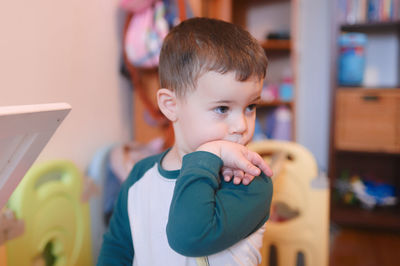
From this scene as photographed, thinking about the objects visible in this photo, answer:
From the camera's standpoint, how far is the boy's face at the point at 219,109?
0.67 m

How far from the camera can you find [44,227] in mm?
1021

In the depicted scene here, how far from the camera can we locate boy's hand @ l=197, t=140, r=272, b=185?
0.65 meters

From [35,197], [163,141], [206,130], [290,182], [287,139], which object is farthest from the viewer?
[287,139]

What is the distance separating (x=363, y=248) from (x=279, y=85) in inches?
47.8

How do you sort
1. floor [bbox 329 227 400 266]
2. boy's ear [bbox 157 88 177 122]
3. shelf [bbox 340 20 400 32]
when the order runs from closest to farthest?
boy's ear [bbox 157 88 177 122], floor [bbox 329 227 400 266], shelf [bbox 340 20 400 32]

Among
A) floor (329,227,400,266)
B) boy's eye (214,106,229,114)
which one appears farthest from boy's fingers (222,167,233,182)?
floor (329,227,400,266)

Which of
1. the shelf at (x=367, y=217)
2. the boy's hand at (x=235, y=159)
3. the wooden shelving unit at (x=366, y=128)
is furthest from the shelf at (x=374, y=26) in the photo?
the boy's hand at (x=235, y=159)

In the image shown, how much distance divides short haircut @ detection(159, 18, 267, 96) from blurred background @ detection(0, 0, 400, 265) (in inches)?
21.8

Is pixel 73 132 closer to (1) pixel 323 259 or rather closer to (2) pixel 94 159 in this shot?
(2) pixel 94 159

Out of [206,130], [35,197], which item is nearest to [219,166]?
[206,130]

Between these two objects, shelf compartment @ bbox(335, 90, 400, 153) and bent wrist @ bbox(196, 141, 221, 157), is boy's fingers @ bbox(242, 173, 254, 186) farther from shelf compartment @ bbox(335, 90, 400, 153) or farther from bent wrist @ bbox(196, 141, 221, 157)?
shelf compartment @ bbox(335, 90, 400, 153)

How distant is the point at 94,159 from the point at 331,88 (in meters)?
1.63

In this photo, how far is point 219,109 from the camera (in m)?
0.69

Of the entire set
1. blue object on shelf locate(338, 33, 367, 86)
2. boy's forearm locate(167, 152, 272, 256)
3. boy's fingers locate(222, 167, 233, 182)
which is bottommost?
boy's forearm locate(167, 152, 272, 256)
